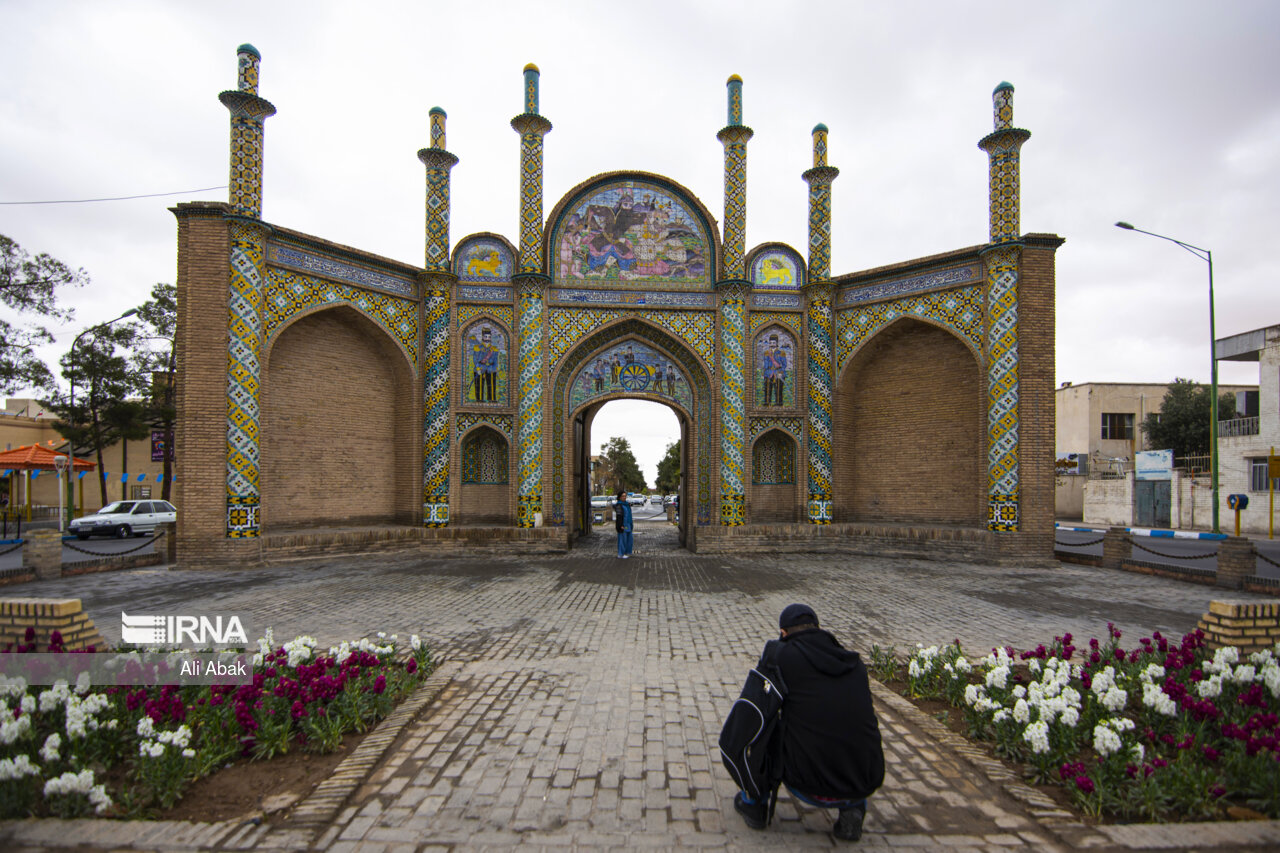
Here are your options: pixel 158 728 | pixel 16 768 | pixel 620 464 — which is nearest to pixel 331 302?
pixel 158 728

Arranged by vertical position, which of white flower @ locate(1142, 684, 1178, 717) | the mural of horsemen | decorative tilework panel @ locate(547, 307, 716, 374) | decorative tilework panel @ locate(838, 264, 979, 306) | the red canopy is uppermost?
decorative tilework panel @ locate(838, 264, 979, 306)

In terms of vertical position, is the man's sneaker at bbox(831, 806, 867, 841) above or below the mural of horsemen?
below

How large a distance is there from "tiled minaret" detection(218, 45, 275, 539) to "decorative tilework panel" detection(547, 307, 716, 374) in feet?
19.4

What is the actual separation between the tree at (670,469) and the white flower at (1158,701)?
4218cm

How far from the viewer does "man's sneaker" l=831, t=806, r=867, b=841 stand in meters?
3.03

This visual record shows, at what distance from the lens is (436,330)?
567 inches

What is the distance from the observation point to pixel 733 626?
7348 millimetres

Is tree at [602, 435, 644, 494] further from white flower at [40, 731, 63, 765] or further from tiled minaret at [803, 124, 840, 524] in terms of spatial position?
white flower at [40, 731, 63, 765]

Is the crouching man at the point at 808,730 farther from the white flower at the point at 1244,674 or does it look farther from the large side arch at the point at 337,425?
the large side arch at the point at 337,425

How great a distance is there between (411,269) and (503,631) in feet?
32.7

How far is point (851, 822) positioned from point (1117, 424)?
3855 centimetres

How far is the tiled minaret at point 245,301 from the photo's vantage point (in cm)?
1163

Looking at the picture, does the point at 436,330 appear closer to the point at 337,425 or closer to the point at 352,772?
the point at 337,425

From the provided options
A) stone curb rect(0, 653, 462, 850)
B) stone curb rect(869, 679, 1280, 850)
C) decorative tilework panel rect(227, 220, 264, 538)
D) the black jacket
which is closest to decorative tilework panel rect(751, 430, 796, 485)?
decorative tilework panel rect(227, 220, 264, 538)
